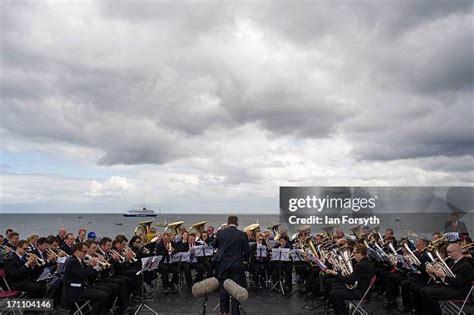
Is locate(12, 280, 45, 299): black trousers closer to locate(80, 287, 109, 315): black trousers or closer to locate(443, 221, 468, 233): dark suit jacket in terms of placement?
locate(80, 287, 109, 315): black trousers

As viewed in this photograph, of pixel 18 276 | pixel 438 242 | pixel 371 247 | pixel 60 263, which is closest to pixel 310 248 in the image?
pixel 371 247

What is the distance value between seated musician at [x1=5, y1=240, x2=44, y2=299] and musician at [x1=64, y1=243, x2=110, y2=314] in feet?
4.03

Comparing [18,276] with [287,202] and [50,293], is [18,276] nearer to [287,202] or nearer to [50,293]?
[50,293]

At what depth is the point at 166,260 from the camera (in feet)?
39.4

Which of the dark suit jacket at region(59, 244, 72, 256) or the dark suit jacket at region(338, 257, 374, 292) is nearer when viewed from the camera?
the dark suit jacket at region(338, 257, 374, 292)

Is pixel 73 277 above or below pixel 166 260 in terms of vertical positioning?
above

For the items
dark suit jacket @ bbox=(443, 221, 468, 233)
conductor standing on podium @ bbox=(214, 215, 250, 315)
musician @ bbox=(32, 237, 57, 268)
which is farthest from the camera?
dark suit jacket @ bbox=(443, 221, 468, 233)

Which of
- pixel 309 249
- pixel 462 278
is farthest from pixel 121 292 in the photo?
pixel 462 278

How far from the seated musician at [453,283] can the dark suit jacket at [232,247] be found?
3.55 metres

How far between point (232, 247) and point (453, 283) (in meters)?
4.09

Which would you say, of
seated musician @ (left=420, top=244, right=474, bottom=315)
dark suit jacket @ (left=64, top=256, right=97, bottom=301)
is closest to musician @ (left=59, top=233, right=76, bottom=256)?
dark suit jacket @ (left=64, top=256, right=97, bottom=301)

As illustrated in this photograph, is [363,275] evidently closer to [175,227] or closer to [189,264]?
[189,264]

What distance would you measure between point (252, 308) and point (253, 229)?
136 inches

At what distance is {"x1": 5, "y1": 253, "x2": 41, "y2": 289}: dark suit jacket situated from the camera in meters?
A: 8.35
